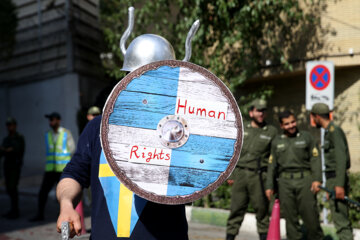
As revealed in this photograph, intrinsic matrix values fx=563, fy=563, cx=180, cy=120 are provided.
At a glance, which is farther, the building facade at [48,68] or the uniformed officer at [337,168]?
the building facade at [48,68]

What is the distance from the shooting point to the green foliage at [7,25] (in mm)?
17344

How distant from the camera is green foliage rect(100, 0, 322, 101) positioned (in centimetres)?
936

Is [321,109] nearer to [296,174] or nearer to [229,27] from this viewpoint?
[296,174]

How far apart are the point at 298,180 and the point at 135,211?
4.35 m

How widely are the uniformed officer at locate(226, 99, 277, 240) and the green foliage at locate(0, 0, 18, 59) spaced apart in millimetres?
12313

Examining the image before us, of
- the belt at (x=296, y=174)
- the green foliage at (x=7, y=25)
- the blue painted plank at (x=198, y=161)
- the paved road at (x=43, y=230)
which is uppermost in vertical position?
the green foliage at (x=7, y=25)

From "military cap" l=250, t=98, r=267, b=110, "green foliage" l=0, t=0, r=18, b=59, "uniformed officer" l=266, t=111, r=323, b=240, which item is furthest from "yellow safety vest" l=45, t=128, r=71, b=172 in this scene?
"green foliage" l=0, t=0, r=18, b=59

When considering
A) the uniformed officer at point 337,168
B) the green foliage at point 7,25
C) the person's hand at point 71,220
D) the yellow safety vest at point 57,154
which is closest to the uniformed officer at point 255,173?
the uniformed officer at point 337,168

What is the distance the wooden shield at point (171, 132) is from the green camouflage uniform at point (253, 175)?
484 cm

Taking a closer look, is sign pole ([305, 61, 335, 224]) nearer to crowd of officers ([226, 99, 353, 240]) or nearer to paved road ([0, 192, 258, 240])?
crowd of officers ([226, 99, 353, 240])

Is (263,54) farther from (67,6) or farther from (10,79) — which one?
(10,79)

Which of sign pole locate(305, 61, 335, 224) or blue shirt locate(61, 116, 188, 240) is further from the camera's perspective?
sign pole locate(305, 61, 335, 224)

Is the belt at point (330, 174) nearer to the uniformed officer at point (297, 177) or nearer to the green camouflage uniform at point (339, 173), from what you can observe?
the green camouflage uniform at point (339, 173)

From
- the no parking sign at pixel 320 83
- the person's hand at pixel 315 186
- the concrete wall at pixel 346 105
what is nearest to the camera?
the person's hand at pixel 315 186
